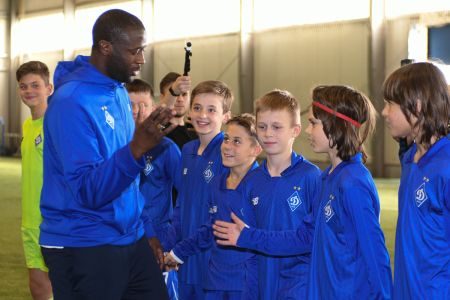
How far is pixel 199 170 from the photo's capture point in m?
→ 5.14

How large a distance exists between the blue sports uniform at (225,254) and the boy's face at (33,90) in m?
1.76

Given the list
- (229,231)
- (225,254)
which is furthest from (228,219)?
(229,231)

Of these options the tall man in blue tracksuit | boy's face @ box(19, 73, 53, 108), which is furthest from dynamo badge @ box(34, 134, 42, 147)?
the tall man in blue tracksuit

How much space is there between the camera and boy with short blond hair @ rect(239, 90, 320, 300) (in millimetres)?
4137

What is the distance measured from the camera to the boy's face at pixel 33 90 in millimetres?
5727

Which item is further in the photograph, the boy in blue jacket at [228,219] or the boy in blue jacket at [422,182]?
the boy in blue jacket at [228,219]

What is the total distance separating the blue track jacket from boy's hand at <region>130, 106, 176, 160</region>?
0.04 meters

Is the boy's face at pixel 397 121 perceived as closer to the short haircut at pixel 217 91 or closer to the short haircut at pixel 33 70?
the short haircut at pixel 217 91

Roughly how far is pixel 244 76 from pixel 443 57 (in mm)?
8322

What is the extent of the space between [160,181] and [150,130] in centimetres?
266

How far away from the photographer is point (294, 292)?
406cm

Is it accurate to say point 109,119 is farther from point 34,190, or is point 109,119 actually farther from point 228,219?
point 34,190

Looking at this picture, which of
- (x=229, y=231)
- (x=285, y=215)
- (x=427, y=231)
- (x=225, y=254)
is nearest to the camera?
(x=427, y=231)

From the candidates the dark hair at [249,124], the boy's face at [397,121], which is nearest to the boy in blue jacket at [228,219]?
the dark hair at [249,124]
